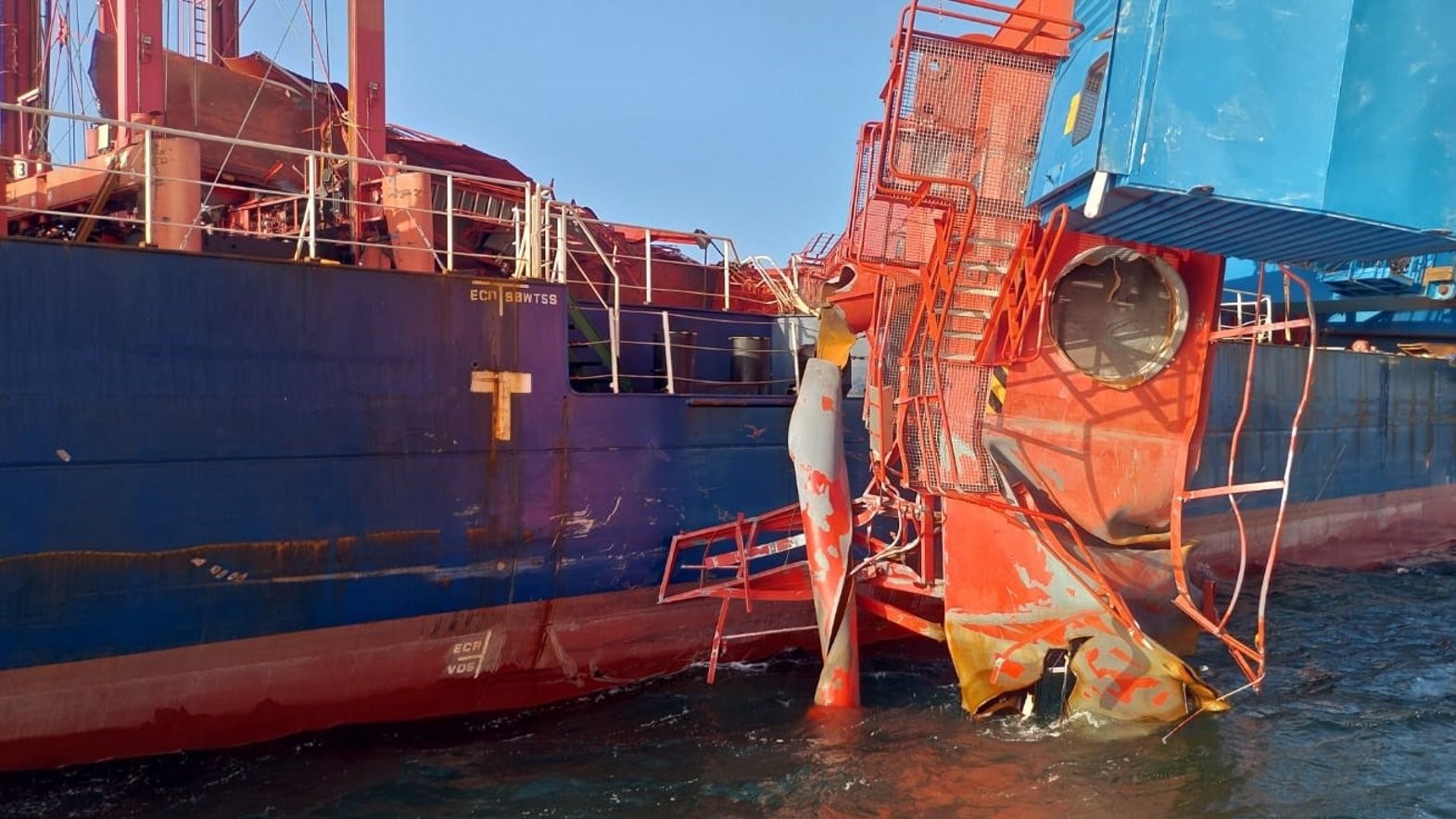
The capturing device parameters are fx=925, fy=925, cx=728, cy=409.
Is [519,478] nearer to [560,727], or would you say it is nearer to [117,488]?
[560,727]

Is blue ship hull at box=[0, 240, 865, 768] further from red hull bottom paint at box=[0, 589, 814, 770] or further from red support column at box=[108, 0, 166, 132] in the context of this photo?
red support column at box=[108, 0, 166, 132]

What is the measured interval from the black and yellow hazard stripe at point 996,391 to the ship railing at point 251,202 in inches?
145

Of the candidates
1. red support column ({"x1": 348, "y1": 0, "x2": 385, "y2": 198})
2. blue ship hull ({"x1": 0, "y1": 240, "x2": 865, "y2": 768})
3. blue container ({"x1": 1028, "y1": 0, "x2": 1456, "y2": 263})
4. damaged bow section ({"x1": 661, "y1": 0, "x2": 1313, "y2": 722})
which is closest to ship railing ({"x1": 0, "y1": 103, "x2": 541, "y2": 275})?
red support column ({"x1": 348, "y1": 0, "x2": 385, "y2": 198})

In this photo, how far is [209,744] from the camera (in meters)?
6.15

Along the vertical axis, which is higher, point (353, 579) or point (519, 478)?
point (519, 478)

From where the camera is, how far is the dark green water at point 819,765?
5.36 m

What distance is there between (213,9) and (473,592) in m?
Result: 9.48

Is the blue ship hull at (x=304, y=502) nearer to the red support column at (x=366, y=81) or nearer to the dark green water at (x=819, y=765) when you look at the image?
the dark green water at (x=819, y=765)

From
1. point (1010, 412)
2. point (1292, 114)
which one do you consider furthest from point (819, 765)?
point (1292, 114)

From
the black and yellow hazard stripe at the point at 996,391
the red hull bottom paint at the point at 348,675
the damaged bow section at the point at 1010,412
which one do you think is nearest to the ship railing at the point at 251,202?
the red hull bottom paint at the point at 348,675

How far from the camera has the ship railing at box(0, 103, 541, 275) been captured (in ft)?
20.9

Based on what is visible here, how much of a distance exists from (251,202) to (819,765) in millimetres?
7838

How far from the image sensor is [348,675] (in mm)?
6547

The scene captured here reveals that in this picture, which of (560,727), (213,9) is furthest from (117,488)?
(213,9)
